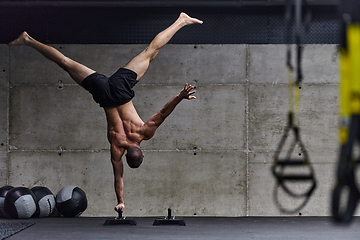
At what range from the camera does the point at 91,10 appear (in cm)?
642

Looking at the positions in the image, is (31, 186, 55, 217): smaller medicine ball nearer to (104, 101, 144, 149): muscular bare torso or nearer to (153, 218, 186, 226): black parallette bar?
(104, 101, 144, 149): muscular bare torso

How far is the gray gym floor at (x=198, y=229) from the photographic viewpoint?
13.6 feet

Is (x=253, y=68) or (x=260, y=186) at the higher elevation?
(x=253, y=68)

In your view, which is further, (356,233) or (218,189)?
(218,189)

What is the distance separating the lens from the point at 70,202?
17.7ft

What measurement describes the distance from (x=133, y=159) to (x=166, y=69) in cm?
232

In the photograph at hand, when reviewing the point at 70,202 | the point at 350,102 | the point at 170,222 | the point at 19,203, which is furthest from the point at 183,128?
the point at 350,102

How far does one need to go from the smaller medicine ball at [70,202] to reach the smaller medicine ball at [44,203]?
10cm

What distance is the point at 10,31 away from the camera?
21.2ft

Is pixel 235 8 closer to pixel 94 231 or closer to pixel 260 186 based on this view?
pixel 260 186

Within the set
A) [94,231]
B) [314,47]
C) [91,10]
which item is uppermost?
[91,10]

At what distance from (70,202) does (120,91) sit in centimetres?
187

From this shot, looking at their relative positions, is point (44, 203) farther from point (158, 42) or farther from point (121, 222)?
point (158, 42)

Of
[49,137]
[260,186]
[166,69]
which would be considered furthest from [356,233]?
[49,137]
